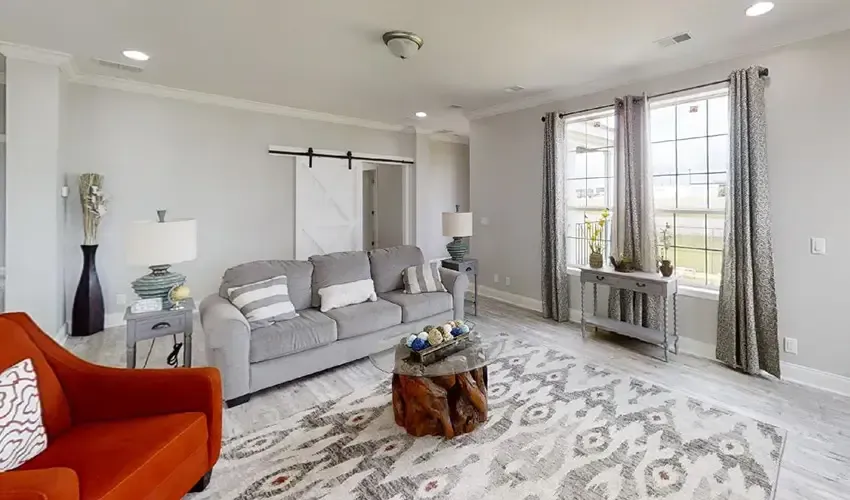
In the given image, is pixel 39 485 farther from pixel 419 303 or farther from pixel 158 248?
pixel 419 303

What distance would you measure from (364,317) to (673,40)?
3345mm

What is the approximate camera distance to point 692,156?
3.82m

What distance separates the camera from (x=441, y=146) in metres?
8.09

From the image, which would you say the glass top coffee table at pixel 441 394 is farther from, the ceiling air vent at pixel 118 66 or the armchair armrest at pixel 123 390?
the ceiling air vent at pixel 118 66

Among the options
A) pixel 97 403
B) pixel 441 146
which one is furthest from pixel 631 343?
pixel 441 146

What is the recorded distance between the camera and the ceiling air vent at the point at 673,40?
313cm

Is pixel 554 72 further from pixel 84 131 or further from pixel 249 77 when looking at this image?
pixel 84 131

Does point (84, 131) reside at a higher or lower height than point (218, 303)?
higher

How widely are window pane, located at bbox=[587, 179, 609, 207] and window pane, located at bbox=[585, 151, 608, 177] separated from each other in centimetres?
8

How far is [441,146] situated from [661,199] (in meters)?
4.80

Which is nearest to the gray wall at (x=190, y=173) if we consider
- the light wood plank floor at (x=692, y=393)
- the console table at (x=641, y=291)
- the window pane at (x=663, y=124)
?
the light wood plank floor at (x=692, y=393)

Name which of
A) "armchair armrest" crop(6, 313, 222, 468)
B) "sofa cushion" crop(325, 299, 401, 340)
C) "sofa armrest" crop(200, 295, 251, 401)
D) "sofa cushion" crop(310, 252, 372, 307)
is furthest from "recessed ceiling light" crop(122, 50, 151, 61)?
"sofa cushion" crop(325, 299, 401, 340)

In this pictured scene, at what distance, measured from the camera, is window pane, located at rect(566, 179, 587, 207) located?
489 centimetres

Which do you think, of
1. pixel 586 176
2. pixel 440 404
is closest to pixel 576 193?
pixel 586 176
